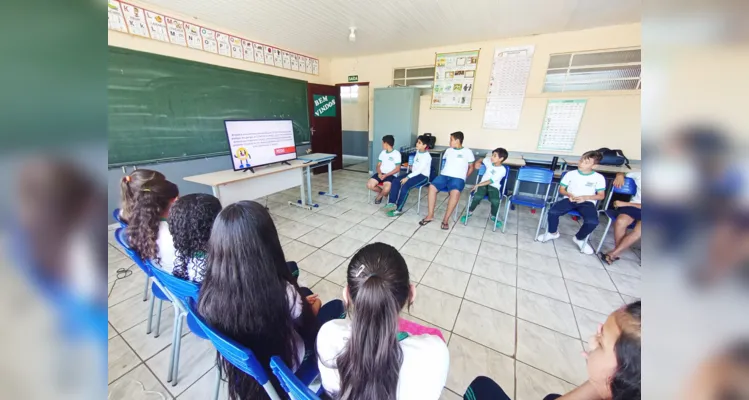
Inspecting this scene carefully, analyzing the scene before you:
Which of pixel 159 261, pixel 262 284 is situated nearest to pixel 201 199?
pixel 159 261

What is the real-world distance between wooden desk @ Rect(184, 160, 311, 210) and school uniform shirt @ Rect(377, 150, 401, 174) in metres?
1.10

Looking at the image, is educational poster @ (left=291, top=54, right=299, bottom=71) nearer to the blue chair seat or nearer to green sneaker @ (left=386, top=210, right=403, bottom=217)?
green sneaker @ (left=386, top=210, right=403, bottom=217)

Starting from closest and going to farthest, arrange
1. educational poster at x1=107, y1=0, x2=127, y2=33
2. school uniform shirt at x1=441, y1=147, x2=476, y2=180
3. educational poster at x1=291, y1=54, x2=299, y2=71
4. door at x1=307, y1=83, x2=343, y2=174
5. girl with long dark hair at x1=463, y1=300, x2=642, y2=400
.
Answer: girl with long dark hair at x1=463, y1=300, x2=642, y2=400, educational poster at x1=107, y1=0, x2=127, y2=33, school uniform shirt at x1=441, y1=147, x2=476, y2=180, educational poster at x1=291, y1=54, x2=299, y2=71, door at x1=307, y1=83, x2=343, y2=174

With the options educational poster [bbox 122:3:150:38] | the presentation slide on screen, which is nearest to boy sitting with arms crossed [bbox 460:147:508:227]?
the presentation slide on screen

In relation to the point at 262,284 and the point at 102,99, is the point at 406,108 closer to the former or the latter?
the point at 262,284

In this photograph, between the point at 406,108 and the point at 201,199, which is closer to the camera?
the point at 201,199

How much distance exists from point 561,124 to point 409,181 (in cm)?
243

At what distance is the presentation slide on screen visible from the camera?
2.78 metres

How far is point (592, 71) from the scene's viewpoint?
373cm

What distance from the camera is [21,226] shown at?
0.20 m

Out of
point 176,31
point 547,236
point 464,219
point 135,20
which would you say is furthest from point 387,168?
point 135,20

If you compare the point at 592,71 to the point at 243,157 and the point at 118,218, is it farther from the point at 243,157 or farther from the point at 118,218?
the point at 118,218

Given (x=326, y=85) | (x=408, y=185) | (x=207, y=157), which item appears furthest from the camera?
(x=326, y=85)

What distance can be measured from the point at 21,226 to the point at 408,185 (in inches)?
133
